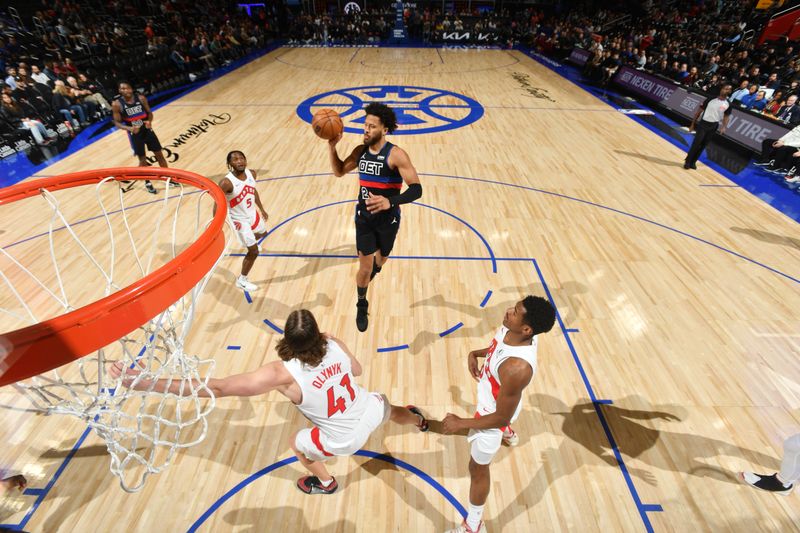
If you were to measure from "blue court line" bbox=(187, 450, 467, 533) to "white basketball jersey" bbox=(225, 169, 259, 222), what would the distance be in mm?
2720

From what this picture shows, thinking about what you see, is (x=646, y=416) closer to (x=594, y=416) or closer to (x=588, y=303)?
(x=594, y=416)

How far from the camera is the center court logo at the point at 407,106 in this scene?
10.9m

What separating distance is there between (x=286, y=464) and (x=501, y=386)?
196 centimetres

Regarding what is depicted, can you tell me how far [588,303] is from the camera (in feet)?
16.2

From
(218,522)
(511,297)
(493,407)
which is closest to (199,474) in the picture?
(218,522)

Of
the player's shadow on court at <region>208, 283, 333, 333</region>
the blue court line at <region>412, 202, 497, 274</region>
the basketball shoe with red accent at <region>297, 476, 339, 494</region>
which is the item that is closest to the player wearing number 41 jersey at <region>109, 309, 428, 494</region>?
the basketball shoe with red accent at <region>297, 476, 339, 494</region>

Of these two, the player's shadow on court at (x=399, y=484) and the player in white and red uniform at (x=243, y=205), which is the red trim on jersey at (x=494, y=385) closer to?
the player's shadow on court at (x=399, y=484)

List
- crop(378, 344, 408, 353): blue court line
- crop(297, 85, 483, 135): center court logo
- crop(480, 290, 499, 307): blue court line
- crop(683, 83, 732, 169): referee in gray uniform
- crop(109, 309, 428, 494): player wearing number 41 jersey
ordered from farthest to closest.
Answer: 1. crop(297, 85, 483, 135): center court logo
2. crop(683, 83, 732, 169): referee in gray uniform
3. crop(480, 290, 499, 307): blue court line
4. crop(378, 344, 408, 353): blue court line
5. crop(109, 309, 428, 494): player wearing number 41 jersey

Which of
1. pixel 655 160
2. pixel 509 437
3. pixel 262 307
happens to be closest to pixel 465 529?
pixel 509 437

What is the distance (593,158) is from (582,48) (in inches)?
489

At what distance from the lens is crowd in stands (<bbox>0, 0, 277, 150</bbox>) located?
9.46 metres

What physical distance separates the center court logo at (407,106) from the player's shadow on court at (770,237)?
6.77 metres

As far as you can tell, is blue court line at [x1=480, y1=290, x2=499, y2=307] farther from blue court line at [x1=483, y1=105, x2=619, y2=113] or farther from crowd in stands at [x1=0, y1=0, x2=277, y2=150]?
crowd in stands at [x1=0, y1=0, x2=277, y2=150]

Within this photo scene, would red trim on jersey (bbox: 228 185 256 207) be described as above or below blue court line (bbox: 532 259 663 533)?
above
